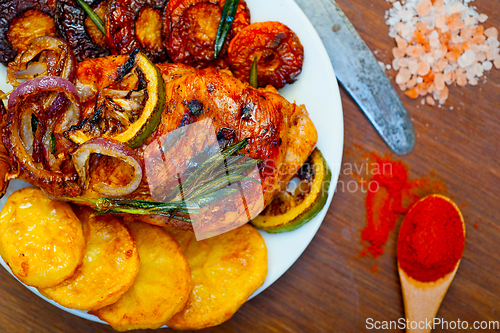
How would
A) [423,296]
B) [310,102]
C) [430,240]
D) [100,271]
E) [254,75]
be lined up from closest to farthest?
[100,271]
[254,75]
[310,102]
[430,240]
[423,296]

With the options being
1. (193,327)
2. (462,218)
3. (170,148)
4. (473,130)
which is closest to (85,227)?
(170,148)

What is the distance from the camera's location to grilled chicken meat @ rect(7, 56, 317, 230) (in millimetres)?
1794

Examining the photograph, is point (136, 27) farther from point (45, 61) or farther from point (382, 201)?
point (382, 201)

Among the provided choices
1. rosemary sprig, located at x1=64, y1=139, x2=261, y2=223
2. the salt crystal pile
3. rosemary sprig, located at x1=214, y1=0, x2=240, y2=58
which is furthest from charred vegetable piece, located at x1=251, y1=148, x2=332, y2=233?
the salt crystal pile

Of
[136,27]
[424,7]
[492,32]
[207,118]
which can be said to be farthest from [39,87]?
[492,32]

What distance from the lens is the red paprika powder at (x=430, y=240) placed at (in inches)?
95.7

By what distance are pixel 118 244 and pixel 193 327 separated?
2.29 feet

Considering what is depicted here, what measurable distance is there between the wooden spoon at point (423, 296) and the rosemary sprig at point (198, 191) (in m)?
1.54

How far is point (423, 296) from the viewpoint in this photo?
2.57 metres

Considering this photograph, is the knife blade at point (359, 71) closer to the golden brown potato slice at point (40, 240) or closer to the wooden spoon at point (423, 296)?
the wooden spoon at point (423, 296)

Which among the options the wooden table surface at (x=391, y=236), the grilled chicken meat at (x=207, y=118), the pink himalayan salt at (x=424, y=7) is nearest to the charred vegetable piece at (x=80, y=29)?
the grilled chicken meat at (x=207, y=118)

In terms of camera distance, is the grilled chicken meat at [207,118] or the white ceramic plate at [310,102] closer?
the grilled chicken meat at [207,118]

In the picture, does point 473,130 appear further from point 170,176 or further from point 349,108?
point 170,176

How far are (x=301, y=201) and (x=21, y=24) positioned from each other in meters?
1.92
